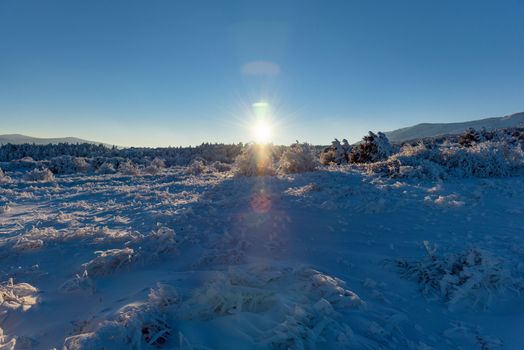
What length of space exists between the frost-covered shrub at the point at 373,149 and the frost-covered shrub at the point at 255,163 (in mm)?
6248

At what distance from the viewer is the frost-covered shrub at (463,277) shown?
2.57m

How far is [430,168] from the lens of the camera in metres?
7.70

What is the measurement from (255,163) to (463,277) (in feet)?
24.7

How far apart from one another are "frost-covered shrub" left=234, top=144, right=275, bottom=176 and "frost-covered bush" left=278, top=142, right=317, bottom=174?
1.65ft

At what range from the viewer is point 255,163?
32.5 feet

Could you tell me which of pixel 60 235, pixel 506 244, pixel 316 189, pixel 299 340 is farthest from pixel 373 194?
pixel 60 235

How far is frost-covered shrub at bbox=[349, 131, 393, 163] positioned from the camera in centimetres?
1484

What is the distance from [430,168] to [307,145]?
158 inches

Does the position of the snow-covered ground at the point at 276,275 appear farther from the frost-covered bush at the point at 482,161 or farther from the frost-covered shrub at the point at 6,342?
the frost-covered bush at the point at 482,161

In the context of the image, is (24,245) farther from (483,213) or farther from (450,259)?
(483,213)

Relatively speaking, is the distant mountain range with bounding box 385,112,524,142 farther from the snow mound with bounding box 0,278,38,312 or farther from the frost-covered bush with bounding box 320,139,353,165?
the snow mound with bounding box 0,278,38,312

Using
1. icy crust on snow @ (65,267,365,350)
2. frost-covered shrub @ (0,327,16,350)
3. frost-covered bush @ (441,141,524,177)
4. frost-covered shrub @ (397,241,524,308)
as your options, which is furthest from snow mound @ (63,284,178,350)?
frost-covered bush @ (441,141,524,177)

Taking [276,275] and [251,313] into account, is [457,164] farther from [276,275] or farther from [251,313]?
[251,313]

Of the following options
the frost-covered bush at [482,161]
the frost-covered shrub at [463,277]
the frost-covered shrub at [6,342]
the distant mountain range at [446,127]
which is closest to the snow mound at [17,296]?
the frost-covered shrub at [6,342]
